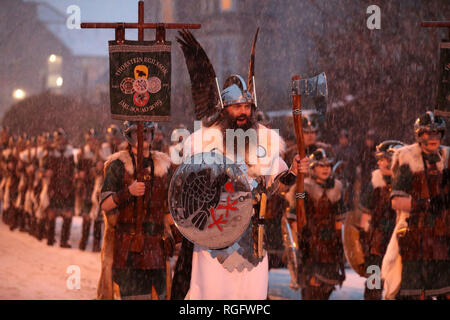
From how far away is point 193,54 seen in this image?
5258mm

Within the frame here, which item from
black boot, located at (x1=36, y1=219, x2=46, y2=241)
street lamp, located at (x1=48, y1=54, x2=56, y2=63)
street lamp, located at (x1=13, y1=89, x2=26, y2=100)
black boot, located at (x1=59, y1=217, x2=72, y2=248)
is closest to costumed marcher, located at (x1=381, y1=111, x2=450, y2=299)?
black boot, located at (x1=59, y1=217, x2=72, y2=248)

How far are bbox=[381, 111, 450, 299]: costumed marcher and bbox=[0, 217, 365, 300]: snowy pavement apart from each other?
1.70 meters

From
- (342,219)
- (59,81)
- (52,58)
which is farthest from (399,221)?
(59,81)

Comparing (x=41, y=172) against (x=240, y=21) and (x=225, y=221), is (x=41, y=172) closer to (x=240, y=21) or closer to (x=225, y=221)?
(x=225, y=221)

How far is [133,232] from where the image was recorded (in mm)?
5969

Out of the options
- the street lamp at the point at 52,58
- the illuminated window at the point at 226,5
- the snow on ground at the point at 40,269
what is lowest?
the snow on ground at the point at 40,269

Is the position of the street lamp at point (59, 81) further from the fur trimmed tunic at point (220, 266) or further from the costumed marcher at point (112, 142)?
the fur trimmed tunic at point (220, 266)

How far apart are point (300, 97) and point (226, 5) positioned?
2555 cm

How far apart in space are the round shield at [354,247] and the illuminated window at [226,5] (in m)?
22.3

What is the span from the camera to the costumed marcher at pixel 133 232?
235 inches

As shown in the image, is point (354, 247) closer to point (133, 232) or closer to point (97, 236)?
point (133, 232)

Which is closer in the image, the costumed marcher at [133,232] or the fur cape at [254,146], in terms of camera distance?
the fur cape at [254,146]

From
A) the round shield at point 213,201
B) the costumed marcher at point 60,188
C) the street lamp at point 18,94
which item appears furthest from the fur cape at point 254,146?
the street lamp at point 18,94

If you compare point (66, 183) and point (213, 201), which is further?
point (66, 183)
